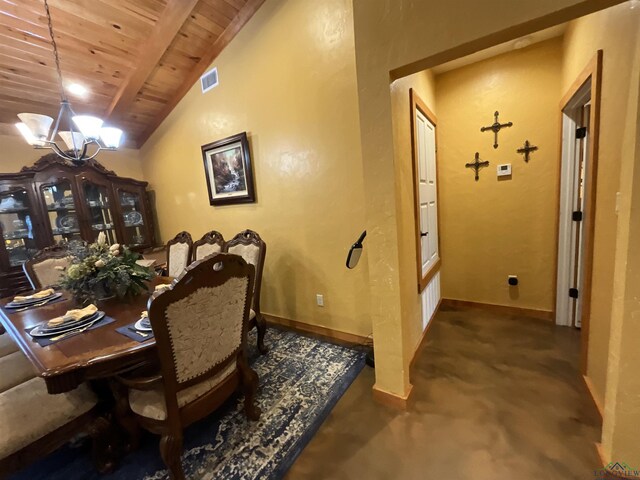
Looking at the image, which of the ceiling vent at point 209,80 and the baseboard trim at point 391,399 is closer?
the baseboard trim at point 391,399

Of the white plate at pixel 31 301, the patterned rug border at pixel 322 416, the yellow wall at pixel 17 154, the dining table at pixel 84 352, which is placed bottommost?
the patterned rug border at pixel 322 416

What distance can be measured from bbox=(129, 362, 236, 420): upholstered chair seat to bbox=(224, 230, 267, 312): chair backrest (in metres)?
0.90

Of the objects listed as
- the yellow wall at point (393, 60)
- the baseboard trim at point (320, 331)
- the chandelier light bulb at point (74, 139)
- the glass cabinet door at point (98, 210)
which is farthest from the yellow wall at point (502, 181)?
the glass cabinet door at point (98, 210)

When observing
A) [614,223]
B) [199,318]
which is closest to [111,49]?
[199,318]

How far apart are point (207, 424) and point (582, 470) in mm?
1944

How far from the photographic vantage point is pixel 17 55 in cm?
238

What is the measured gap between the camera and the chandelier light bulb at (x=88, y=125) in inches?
75.8

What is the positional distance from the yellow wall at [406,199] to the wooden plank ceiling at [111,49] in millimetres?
1813

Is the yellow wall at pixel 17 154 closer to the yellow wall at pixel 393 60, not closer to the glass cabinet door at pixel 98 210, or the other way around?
the glass cabinet door at pixel 98 210

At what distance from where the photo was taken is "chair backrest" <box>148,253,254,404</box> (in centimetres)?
107

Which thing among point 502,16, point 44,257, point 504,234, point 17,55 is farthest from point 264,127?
point 504,234

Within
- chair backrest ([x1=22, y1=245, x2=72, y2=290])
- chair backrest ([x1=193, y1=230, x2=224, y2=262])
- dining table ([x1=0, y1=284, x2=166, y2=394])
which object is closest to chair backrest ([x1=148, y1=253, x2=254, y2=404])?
dining table ([x1=0, y1=284, x2=166, y2=394])

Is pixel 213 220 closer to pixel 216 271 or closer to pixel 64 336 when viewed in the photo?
pixel 64 336

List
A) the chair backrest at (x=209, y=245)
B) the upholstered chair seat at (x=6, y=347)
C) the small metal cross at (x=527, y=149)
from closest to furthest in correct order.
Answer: the upholstered chair seat at (x=6, y=347) → the small metal cross at (x=527, y=149) → the chair backrest at (x=209, y=245)
